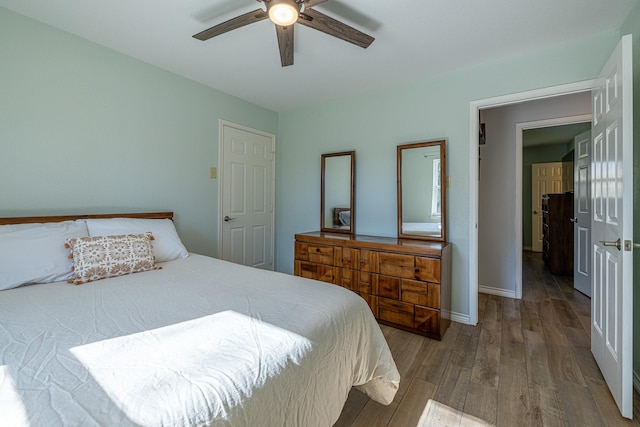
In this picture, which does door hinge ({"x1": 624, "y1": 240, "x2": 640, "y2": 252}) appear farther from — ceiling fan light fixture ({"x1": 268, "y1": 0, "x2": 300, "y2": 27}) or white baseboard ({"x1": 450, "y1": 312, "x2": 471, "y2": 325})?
ceiling fan light fixture ({"x1": 268, "y1": 0, "x2": 300, "y2": 27})

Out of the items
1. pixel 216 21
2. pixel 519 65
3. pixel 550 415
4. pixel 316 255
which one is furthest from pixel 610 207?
pixel 216 21

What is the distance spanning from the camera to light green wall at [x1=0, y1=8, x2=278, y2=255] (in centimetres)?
191

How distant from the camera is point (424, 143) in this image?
281 cm

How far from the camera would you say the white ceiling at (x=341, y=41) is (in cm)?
183

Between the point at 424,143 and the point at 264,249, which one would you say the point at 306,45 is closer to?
the point at 424,143

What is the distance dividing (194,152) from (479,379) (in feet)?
10.1

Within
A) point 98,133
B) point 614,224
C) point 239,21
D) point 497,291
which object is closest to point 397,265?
point 614,224

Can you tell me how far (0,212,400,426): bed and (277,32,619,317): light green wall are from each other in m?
1.75

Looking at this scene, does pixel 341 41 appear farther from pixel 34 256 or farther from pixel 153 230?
pixel 34 256

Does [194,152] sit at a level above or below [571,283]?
above

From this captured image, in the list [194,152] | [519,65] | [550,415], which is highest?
[519,65]

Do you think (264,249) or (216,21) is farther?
(264,249)

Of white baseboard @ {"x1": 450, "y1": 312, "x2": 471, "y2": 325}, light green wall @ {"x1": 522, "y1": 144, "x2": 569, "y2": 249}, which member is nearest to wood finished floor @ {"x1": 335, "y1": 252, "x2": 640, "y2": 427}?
white baseboard @ {"x1": 450, "y1": 312, "x2": 471, "y2": 325}

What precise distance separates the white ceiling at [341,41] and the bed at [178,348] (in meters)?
1.48
